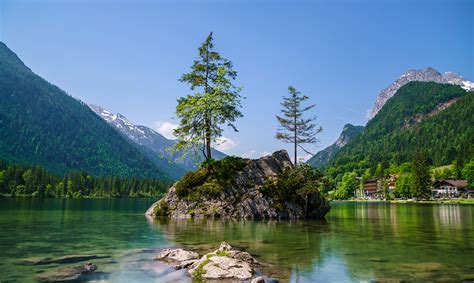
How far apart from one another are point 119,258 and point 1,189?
210369 millimetres

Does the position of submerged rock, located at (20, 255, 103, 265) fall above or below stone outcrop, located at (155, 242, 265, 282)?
below

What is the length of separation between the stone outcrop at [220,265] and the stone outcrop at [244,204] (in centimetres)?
2735

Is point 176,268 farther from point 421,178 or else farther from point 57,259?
point 421,178

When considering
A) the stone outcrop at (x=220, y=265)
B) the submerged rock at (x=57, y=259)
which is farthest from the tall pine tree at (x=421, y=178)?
the submerged rock at (x=57, y=259)

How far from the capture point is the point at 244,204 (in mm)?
44406

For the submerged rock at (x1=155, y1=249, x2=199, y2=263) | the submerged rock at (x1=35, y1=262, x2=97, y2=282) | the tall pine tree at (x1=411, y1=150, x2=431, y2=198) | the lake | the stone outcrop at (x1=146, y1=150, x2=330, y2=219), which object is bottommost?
the lake

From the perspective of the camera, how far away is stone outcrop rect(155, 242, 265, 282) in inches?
517

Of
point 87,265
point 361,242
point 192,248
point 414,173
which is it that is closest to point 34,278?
point 87,265

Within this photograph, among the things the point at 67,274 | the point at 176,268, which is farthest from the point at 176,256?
the point at 67,274

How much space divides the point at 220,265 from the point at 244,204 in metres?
30.8

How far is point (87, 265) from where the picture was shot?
47.6ft

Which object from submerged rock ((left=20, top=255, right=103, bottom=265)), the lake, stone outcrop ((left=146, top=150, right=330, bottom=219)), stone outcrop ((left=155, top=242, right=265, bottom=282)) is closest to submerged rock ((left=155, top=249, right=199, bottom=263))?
stone outcrop ((left=155, top=242, right=265, bottom=282))

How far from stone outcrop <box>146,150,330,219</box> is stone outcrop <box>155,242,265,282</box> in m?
27.4

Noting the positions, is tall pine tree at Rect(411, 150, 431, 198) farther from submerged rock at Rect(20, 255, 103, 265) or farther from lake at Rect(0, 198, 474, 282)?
submerged rock at Rect(20, 255, 103, 265)
